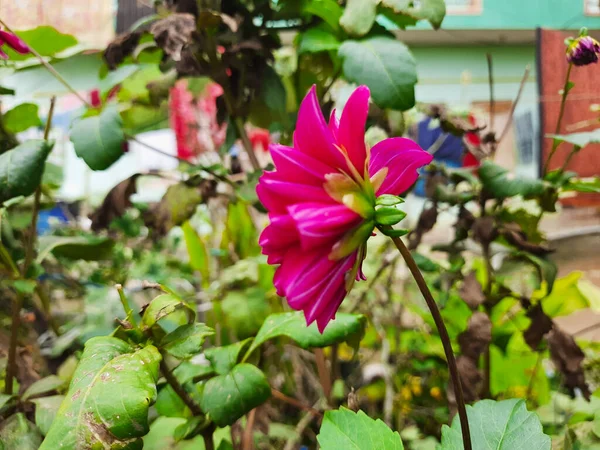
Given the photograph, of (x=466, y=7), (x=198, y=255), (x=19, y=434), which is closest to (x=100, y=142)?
(x=19, y=434)

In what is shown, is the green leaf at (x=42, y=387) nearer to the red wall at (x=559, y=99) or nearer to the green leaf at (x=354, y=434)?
the green leaf at (x=354, y=434)

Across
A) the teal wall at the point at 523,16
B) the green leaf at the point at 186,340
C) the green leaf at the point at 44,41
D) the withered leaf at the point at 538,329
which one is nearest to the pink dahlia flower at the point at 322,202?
the green leaf at the point at 186,340

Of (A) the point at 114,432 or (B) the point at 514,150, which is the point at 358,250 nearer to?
(A) the point at 114,432

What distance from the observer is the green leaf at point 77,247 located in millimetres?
631

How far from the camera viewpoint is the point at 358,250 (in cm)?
29

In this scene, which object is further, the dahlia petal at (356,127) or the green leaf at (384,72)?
the green leaf at (384,72)

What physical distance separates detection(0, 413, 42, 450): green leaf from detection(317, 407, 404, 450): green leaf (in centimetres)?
27

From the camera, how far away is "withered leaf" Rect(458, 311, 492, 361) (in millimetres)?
558

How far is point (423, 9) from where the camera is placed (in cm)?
52

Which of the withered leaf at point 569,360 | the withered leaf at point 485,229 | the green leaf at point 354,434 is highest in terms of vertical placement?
the withered leaf at point 485,229

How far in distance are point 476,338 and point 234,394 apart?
0.31 m

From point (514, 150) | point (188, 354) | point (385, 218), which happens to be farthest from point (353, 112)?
point (514, 150)

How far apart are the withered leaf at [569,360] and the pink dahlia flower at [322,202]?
436 mm

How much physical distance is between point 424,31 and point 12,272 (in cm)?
93
